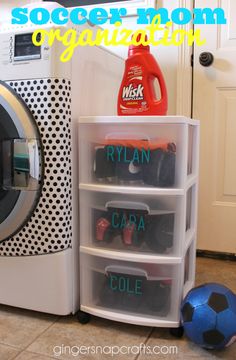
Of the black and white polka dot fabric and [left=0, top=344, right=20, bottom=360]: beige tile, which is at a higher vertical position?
the black and white polka dot fabric

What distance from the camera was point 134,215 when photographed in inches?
40.3

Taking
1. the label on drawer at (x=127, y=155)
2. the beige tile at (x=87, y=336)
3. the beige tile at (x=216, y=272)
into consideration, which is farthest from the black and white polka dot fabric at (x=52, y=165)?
the beige tile at (x=216, y=272)

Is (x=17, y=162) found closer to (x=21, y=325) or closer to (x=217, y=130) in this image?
(x=21, y=325)

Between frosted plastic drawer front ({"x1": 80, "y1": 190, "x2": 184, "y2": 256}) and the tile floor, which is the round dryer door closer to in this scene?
frosted plastic drawer front ({"x1": 80, "y1": 190, "x2": 184, "y2": 256})

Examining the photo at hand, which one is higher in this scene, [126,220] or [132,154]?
[132,154]

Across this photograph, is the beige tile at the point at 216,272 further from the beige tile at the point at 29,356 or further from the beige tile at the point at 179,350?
the beige tile at the point at 29,356

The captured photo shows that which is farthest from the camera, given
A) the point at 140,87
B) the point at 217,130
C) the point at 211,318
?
the point at 217,130

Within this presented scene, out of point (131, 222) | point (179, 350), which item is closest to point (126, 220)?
point (131, 222)

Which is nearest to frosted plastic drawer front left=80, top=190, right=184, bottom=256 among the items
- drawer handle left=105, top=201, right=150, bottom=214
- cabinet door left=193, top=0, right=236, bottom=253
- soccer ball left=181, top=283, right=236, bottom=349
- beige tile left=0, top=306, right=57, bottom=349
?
drawer handle left=105, top=201, right=150, bottom=214

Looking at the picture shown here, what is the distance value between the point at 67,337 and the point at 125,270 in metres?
0.24

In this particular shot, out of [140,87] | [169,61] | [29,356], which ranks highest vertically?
[169,61]

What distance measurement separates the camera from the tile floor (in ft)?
3.00

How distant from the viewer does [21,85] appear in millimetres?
1006

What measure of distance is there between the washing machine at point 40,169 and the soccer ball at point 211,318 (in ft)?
1.18
